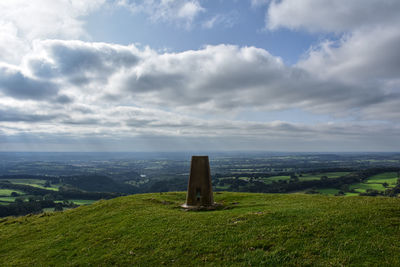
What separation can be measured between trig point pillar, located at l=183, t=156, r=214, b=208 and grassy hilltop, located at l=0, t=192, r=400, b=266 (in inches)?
133

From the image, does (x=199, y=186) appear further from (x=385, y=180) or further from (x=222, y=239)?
(x=385, y=180)

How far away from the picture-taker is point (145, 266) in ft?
32.5

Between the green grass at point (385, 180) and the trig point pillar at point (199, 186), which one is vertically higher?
the trig point pillar at point (199, 186)

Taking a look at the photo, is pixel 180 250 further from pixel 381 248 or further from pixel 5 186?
pixel 5 186

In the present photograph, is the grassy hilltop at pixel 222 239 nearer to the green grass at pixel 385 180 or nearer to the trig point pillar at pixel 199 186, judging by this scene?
the trig point pillar at pixel 199 186

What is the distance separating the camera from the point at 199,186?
758 inches

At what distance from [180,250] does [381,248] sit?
8.41m

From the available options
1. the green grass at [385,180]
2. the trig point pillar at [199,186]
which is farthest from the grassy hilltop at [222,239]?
the green grass at [385,180]

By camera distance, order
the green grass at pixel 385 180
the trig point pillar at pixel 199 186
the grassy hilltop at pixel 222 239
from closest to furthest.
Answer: the grassy hilltop at pixel 222 239 < the trig point pillar at pixel 199 186 < the green grass at pixel 385 180

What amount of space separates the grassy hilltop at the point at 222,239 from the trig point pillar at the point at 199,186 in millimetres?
3373

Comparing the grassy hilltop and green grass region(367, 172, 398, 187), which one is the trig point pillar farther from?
green grass region(367, 172, 398, 187)

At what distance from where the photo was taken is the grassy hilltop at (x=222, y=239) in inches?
368

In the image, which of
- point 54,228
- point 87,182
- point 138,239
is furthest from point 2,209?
point 87,182

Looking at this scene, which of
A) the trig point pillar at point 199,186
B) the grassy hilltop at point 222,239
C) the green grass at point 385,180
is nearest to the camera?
the grassy hilltop at point 222,239
